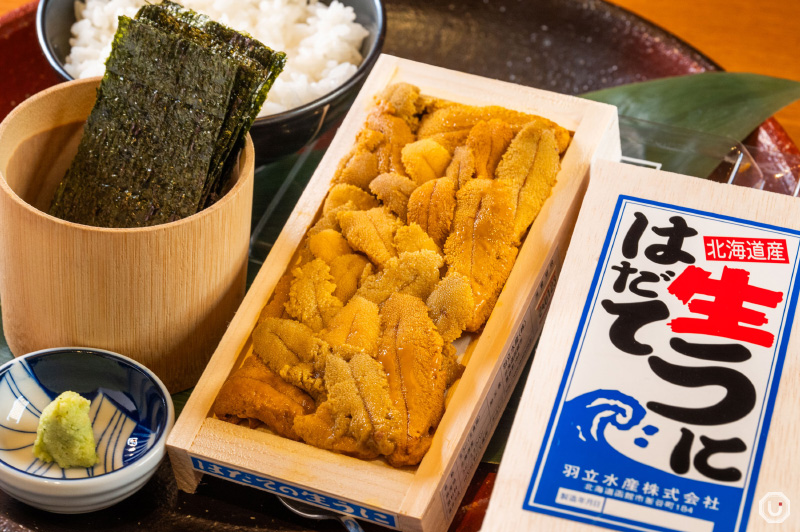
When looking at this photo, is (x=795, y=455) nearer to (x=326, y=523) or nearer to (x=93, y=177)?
(x=326, y=523)

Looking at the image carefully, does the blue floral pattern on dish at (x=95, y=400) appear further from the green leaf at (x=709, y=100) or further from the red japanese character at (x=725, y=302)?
the green leaf at (x=709, y=100)

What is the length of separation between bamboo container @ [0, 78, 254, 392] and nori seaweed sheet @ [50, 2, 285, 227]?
0.19 feet

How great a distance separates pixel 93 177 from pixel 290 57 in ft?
2.13

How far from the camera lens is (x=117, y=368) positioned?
132 centimetres


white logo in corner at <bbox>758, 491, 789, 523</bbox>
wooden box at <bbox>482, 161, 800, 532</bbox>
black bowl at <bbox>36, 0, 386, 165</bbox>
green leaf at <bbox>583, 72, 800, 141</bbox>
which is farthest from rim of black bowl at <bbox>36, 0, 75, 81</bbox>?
white logo in corner at <bbox>758, 491, 789, 523</bbox>

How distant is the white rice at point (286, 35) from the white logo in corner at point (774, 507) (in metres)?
1.15

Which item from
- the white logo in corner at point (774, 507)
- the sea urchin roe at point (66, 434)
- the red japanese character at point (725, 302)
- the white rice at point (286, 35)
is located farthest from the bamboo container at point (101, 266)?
the white logo in corner at point (774, 507)

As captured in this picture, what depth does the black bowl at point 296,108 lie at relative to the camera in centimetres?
165

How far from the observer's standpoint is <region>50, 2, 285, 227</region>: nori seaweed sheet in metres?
1.36

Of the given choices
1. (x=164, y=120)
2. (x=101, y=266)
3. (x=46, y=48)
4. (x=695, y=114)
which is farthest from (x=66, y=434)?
(x=695, y=114)

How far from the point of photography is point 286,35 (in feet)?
6.45

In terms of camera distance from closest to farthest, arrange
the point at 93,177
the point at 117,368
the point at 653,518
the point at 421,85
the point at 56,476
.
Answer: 1. the point at 653,518
2. the point at 56,476
3. the point at 117,368
4. the point at 93,177
5. the point at 421,85

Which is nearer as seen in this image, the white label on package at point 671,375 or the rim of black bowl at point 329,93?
the white label on package at point 671,375

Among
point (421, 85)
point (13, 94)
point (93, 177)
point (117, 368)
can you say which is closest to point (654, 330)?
point (421, 85)
